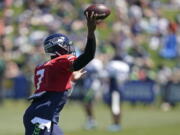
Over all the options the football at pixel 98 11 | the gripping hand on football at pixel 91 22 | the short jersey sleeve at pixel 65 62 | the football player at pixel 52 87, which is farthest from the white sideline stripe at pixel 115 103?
the gripping hand on football at pixel 91 22

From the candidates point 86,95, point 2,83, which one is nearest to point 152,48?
point 2,83

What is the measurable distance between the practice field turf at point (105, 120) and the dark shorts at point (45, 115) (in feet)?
21.5

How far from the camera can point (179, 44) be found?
82.3 ft

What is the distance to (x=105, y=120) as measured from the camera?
17516 millimetres

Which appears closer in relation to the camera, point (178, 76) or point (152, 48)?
point (178, 76)

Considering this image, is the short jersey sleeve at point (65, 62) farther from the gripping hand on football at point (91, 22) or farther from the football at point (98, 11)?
the football at point (98, 11)

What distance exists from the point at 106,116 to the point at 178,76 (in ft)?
13.8

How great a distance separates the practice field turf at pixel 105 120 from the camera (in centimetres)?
1474

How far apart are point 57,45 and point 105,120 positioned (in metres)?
10.1

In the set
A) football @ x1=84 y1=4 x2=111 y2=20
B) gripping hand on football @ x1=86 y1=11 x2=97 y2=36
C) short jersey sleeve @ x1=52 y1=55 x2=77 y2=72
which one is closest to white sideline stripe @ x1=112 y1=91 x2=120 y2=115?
short jersey sleeve @ x1=52 y1=55 x2=77 y2=72

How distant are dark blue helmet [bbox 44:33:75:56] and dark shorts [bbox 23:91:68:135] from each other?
1.53 feet

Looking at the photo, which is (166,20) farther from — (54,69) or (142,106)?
(54,69)

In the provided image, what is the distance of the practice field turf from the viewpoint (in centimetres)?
1474

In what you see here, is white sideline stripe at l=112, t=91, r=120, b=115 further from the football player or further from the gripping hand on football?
the gripping hand on football
